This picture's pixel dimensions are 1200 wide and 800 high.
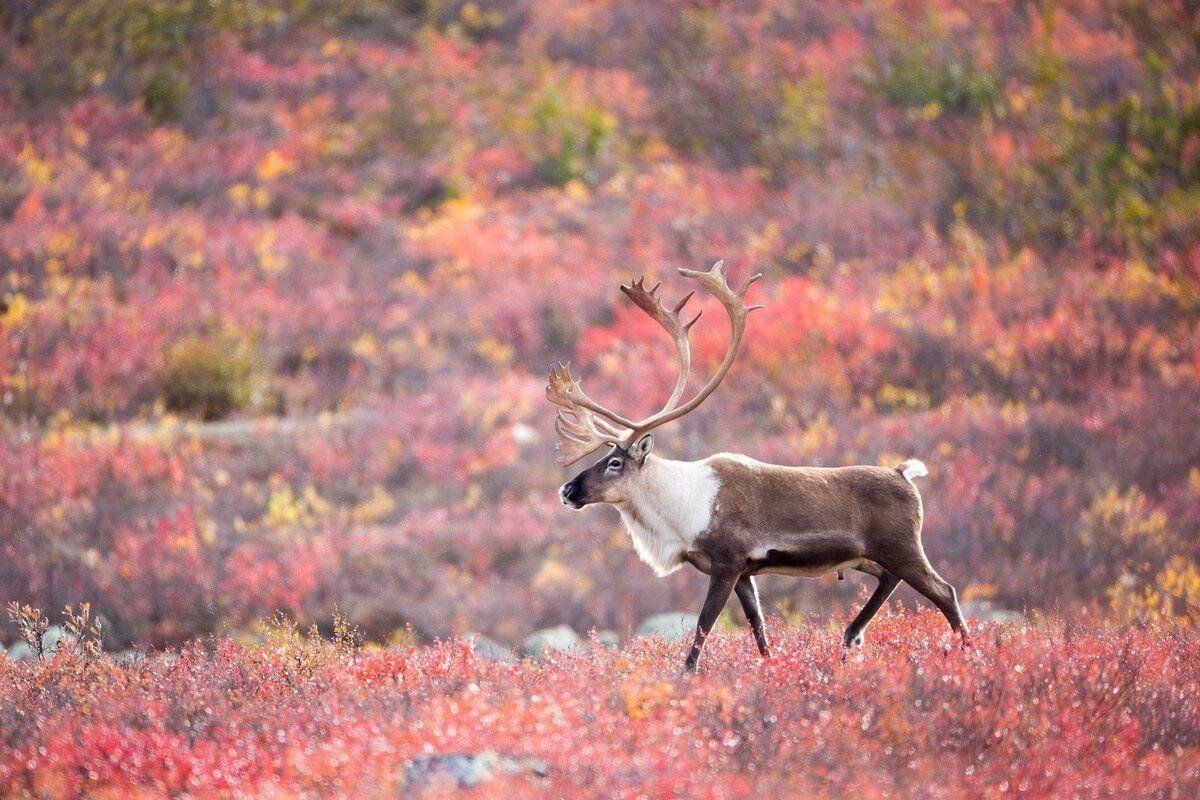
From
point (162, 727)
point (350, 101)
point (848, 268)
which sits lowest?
point (848, 268)

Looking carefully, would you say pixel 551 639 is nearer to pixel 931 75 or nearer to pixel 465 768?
pixel 465 768

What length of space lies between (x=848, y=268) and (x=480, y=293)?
500 centimetres

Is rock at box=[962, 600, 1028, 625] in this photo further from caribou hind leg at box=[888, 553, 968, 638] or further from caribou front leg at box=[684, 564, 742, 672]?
caribou front leg at box=[684, 564, 742, 672]

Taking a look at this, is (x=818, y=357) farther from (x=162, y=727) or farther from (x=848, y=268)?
(x=162, y=727)

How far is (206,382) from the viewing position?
13.9 meters

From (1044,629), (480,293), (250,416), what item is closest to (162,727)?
(1044,629)

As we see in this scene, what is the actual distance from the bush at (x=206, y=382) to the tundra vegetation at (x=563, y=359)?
0.16 ft

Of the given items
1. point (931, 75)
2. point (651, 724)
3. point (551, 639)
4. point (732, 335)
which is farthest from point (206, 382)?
point (931, 75)

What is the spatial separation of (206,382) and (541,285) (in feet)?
16.1

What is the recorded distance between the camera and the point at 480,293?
55.6 feet

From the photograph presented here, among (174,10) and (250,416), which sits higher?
(174,10)

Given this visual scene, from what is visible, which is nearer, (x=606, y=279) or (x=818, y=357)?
(x=818, y=357)

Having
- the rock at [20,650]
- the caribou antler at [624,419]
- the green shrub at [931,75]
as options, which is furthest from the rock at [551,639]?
the green shrub at [931,75]

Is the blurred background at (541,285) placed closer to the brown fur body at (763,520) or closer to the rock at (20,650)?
the rock at (20,650)
